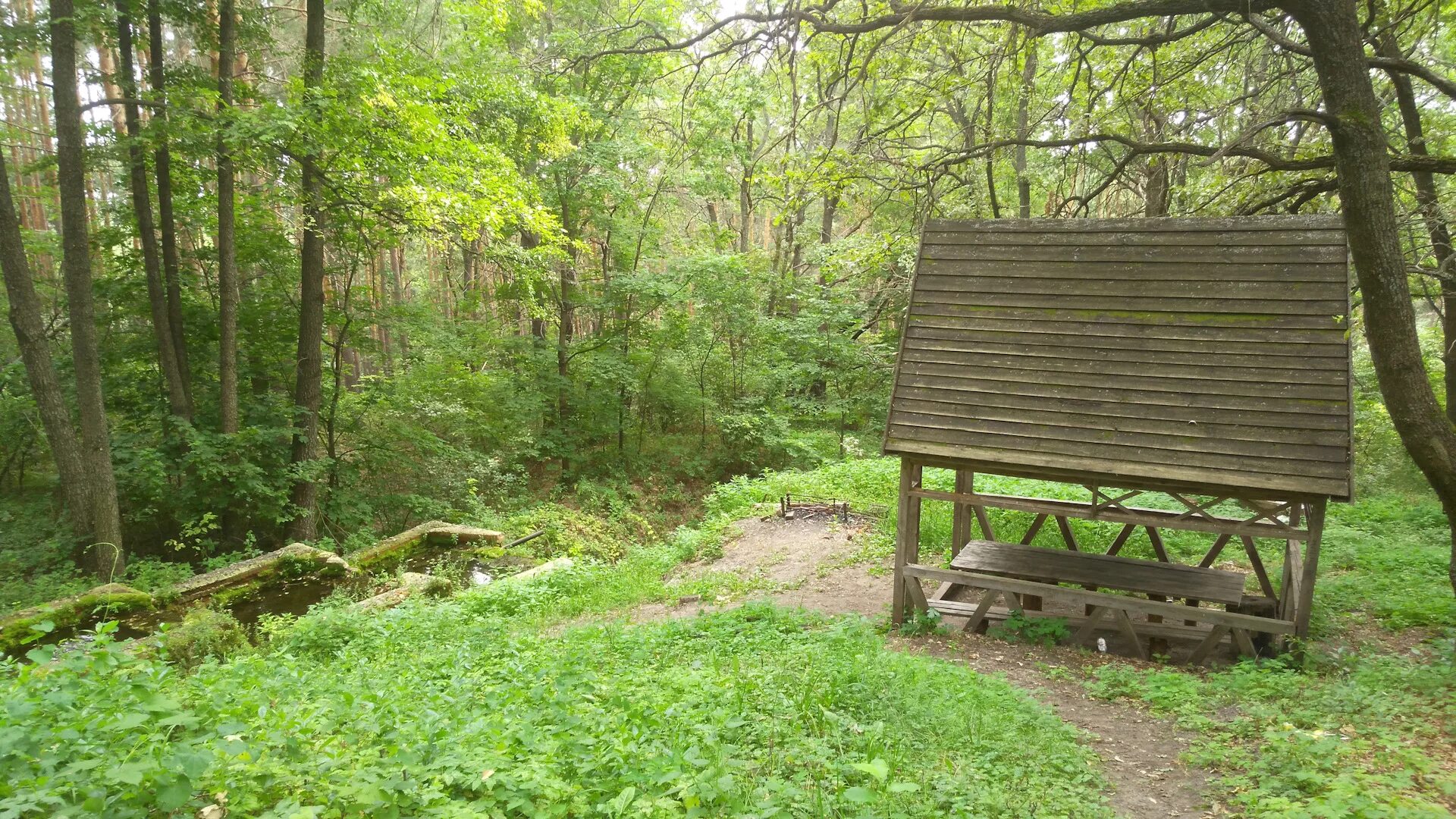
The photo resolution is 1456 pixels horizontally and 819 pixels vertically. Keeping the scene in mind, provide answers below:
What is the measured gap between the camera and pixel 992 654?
25.5 feet

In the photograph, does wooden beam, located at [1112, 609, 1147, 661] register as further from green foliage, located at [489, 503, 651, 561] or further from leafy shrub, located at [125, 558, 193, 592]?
leafy shrub, located at [125, 558, 193, 592]

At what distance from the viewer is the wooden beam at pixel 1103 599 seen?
719cm

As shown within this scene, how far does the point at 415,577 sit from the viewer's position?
37.6ft

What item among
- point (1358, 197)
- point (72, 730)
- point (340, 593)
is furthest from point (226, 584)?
point (1358, 197)

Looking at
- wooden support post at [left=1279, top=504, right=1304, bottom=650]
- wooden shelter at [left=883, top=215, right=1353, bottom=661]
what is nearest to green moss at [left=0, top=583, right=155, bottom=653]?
wooden shelter at [left=883, top=215, right=1353, bottom=661]

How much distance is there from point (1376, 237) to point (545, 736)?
7.56 metres

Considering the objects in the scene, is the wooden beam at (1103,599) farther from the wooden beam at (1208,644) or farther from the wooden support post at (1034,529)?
the wooden support post at (1034,529)

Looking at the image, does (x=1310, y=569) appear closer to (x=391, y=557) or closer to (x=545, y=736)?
(x=545, y=736)

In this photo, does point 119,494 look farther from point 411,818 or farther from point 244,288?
point 411,818

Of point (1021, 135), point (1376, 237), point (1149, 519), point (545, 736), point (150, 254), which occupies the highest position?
point (1021, 135)

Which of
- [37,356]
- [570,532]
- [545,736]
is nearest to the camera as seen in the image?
[545,736]


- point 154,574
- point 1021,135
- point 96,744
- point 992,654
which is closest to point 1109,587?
point 992,654

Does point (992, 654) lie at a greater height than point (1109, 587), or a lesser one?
lesser

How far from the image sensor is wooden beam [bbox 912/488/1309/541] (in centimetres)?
720
